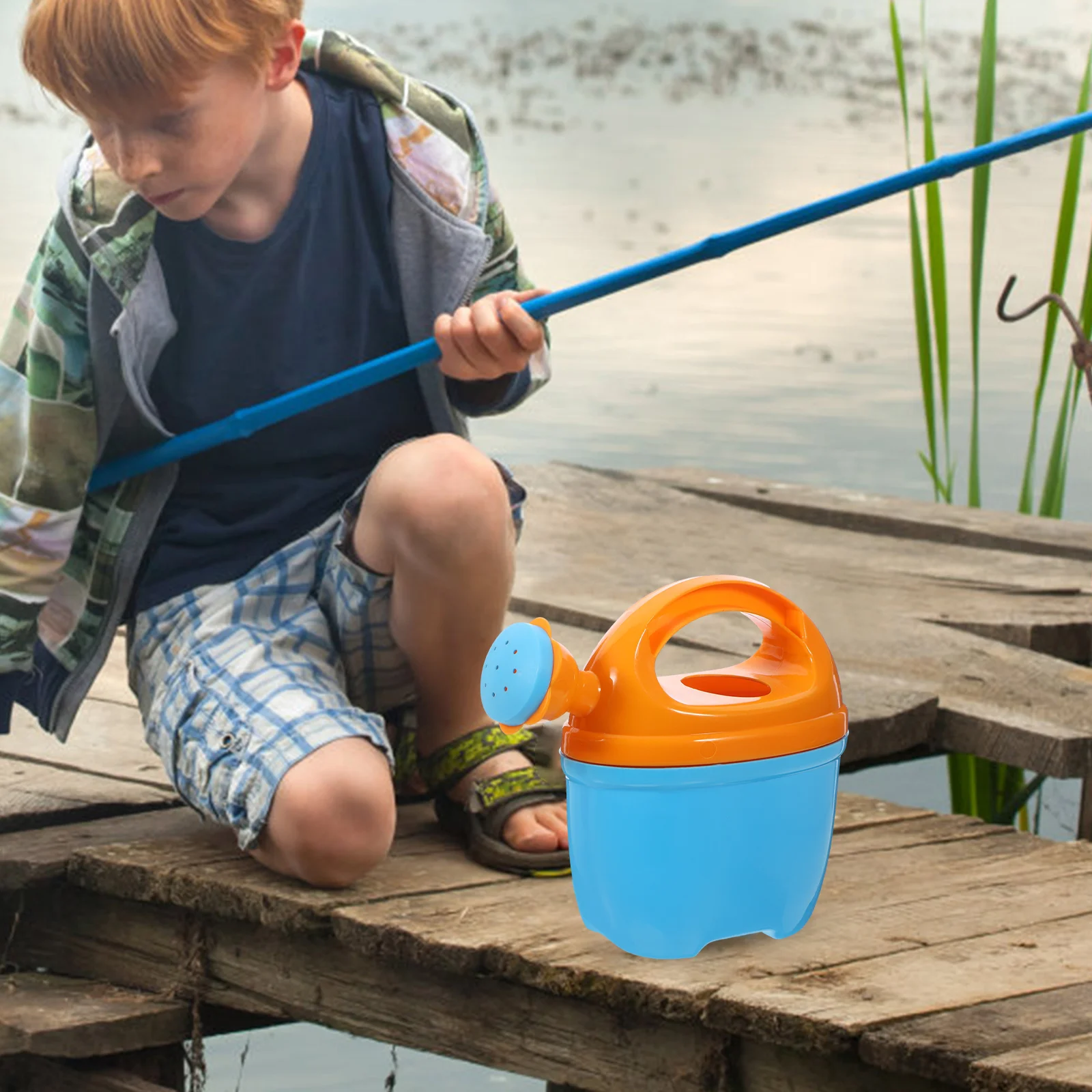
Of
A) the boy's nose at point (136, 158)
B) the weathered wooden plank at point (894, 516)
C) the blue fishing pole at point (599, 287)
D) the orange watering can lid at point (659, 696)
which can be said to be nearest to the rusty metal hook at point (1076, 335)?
the blue fishing pole at point (599, 287)

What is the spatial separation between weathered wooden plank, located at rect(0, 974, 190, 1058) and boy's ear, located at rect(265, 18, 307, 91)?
0.75m

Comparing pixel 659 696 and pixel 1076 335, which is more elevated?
pixel 1076 335

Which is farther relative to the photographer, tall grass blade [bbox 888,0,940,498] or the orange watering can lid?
tall grass blade [bbox 888,0,940,498]

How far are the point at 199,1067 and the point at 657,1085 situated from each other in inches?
20.1

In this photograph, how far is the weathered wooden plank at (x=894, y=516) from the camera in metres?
2.96

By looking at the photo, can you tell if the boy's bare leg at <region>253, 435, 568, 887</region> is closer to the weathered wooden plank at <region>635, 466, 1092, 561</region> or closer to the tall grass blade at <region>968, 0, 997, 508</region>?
the tall grass blade at <region>968, 0, 997, 508</region>

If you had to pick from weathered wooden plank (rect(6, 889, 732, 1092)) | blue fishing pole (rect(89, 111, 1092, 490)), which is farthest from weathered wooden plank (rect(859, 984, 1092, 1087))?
blue fishing pole (rect(89, 111, 1092, 490))

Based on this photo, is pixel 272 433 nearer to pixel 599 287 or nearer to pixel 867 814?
pixel 599 287

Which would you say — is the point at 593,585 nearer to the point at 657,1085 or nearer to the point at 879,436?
the point at 657,1085

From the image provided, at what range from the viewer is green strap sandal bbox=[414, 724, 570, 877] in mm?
1603

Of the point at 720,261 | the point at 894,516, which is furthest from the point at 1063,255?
the point at 720,261

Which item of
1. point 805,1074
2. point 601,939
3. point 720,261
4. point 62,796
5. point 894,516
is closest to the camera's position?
point 805,1074

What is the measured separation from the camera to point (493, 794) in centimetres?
167

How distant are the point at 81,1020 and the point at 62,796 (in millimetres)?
304
